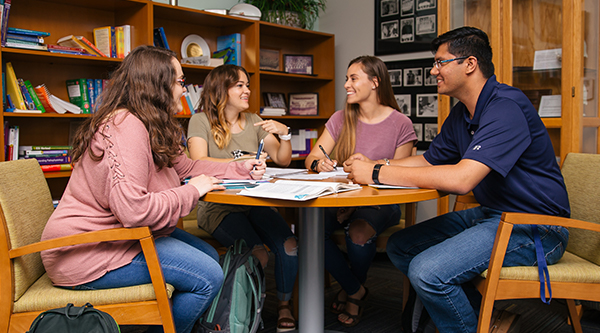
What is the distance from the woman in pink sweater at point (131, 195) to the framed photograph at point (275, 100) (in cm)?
264

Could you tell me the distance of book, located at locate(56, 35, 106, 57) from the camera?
9.61 feet

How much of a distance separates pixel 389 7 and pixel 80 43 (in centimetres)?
249

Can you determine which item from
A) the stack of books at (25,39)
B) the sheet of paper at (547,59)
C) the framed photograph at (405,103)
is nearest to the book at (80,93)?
the stack of books at (25,39)

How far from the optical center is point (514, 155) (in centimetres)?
151

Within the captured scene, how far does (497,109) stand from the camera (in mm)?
1578

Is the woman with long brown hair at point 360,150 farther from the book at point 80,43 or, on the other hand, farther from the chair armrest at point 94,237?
the book at point 80,43

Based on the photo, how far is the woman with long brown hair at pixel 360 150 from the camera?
6.94ft

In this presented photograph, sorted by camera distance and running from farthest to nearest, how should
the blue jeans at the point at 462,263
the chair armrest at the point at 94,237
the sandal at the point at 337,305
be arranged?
the sandal at the point at 337,305 → the blue jeans at the point at 462,263 → the chair armrest at the point at 94,237

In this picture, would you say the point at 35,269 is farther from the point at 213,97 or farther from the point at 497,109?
the point at 497,109

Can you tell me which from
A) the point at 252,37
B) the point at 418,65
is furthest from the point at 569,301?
the point at 252,37

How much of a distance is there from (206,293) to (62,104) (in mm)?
2056

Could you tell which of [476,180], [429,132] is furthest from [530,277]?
[429,132]

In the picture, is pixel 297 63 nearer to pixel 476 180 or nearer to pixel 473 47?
pixel 473 47

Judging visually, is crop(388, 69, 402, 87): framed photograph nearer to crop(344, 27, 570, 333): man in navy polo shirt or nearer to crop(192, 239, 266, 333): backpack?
crop(344, 27, 570, 333): man in navy polo shirt
